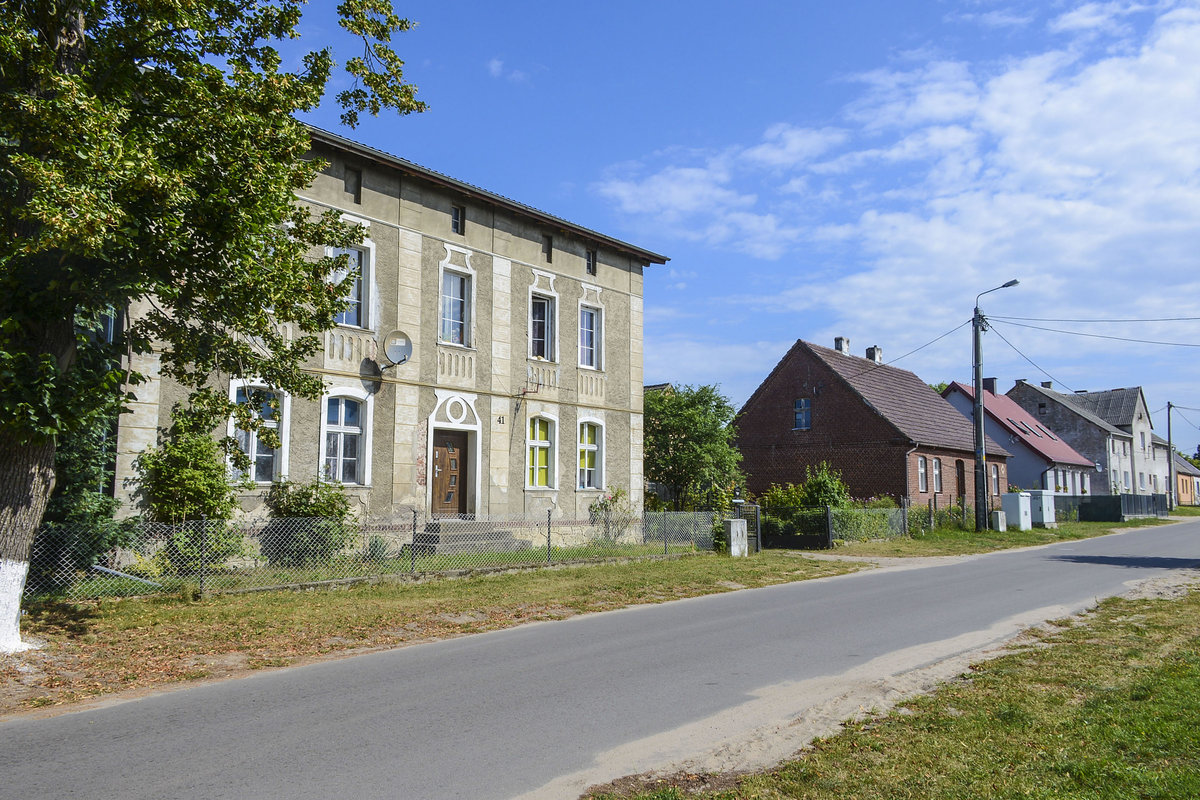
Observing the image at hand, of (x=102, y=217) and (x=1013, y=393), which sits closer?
(x=102, y=217)

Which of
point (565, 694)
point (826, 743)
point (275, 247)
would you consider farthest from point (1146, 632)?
point (275, 247)

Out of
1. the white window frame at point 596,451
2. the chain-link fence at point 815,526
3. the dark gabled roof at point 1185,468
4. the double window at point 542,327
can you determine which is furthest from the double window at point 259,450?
the dark gabled roof at point 1185,468

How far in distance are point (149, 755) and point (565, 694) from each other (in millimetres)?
3163

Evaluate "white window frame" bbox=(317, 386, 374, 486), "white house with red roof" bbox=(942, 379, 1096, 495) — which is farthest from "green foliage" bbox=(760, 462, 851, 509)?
"white house with red roof" bbox=(942, 379, 1096, 495)

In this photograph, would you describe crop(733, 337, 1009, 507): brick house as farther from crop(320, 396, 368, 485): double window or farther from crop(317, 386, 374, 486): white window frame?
crop(320, 396, 368, 485): double window

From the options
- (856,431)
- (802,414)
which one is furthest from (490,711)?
(802,414)

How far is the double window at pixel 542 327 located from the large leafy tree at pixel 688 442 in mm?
8291

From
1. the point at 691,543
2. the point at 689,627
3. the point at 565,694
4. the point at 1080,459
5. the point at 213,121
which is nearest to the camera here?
the point at 565,694

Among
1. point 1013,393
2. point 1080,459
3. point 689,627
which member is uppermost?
point 1013,393

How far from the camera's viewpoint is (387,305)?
18094mm

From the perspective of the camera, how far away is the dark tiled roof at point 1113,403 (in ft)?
227

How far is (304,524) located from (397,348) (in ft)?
15.4

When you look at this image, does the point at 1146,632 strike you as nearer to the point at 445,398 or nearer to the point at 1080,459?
the point at 445,398

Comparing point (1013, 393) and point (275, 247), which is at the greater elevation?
point (1013, 393)
